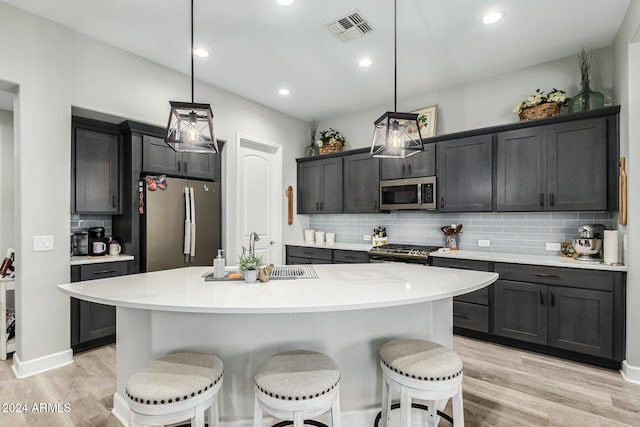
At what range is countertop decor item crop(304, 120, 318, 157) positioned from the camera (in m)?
5.40

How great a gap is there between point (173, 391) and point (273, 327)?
0.60 metres

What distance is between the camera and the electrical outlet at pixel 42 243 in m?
2.76

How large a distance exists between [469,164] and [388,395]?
2865 mm

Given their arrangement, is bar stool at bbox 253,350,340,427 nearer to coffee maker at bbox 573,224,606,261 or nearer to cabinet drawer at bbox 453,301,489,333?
cabinet drawer at bbox 453,301,489,333

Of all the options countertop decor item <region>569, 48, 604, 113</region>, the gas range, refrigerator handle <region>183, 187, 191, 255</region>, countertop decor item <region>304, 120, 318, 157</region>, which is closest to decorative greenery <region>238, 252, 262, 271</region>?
refrigerator handle <region>183, 187, 191, 255</region>

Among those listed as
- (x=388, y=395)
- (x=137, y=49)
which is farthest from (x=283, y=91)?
(x=388, y=395)

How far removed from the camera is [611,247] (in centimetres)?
282

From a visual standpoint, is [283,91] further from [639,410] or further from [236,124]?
[639,410]

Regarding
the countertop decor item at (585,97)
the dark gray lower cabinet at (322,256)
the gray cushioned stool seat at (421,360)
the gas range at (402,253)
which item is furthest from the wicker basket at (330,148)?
the gray cushioned stool seat at (421,360)

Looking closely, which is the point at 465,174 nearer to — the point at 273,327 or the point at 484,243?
the point at 484,243

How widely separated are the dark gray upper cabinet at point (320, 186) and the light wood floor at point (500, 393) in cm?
275

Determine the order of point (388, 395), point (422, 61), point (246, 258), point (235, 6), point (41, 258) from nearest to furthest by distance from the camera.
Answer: point (388, 395) → point (246, 258) → point (235, 6) → point (41, 258) → point (422, 61)

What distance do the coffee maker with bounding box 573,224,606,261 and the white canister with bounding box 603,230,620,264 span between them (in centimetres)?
18

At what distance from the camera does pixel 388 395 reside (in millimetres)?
1780
